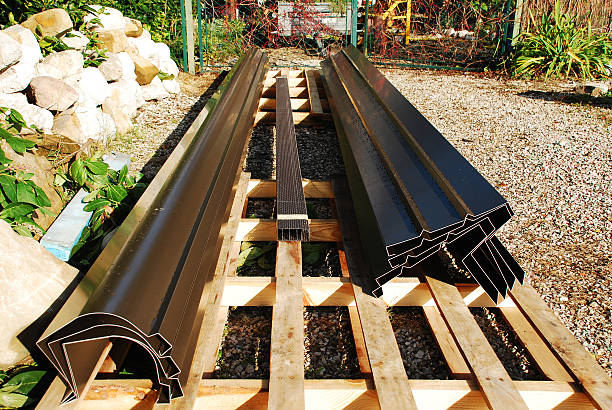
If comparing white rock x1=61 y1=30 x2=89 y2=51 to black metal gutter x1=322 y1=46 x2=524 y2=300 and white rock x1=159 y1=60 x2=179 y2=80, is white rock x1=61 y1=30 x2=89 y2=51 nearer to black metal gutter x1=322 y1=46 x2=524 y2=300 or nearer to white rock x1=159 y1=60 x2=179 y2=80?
white rock x1=159 y1=60 x2=179 y2=80

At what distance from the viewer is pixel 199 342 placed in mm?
1763

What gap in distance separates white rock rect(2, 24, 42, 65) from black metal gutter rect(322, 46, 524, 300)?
2.69 metres

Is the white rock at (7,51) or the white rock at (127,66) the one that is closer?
the white rock at (7,51)

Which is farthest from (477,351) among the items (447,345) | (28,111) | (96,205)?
(28,111)

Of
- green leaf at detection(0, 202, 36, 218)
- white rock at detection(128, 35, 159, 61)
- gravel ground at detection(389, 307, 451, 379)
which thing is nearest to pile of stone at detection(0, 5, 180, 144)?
white rock at detection(128, 35, 159, 61)

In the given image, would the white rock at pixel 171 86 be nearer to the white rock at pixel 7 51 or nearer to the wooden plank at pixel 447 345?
the white rock at pixel 7 51

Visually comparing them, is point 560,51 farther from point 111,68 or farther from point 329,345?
point 329,345

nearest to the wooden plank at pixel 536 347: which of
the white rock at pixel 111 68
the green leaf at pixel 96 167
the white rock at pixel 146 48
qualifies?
the green leaf at pixel 96 167

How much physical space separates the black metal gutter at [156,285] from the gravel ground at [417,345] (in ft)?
3.16

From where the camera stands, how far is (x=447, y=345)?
2.08 m

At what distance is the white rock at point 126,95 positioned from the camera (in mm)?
4938

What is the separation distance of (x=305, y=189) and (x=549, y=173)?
230 cm

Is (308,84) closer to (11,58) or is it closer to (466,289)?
(11,58)

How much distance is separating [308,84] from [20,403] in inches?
178
